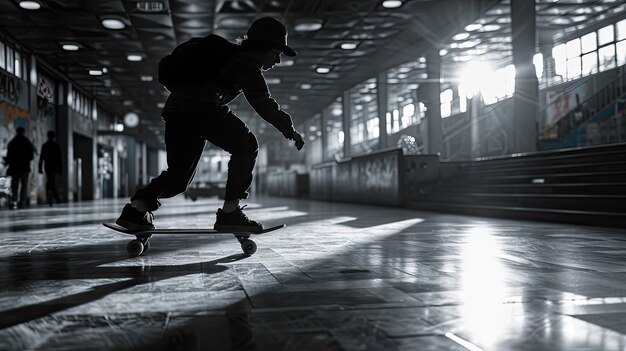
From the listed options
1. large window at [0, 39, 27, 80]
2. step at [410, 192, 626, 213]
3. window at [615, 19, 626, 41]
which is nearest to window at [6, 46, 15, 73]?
large window at [0, 39, 27, 80]

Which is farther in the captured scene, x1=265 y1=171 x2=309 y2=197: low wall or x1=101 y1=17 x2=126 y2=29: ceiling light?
x1=265 y1=171 x2=309 y2=197: low wall

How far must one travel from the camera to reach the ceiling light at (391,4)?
15.8 meters

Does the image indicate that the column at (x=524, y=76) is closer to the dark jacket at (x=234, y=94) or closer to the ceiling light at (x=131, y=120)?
the dark jacket at (x=234, y=94)

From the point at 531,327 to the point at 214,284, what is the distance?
5.40 feet

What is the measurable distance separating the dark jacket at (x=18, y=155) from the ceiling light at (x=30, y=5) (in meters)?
3.57

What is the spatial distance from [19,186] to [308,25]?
31.6 feet

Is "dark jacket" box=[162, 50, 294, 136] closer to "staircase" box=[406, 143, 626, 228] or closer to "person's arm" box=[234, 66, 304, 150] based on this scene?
"person's arm" box=[234, 66, 304, 150]

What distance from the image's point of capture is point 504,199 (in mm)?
10867

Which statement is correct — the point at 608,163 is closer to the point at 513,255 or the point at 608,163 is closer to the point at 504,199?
the point at 504,199

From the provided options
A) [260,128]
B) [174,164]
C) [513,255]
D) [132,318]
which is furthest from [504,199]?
[260,128]

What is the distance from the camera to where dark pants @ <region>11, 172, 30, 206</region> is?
1462 cm

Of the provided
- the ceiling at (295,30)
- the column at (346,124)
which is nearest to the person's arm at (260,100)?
the ceiling at (295,30)

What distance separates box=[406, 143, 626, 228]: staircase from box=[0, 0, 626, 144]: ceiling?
18.3 ft

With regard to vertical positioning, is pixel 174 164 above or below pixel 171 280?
above
